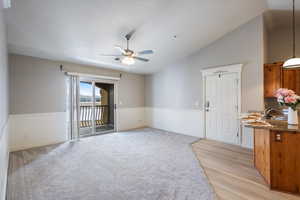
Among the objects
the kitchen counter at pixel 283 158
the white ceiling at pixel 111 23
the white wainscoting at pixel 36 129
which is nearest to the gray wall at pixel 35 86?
the white wainscoting at pixel 36 129

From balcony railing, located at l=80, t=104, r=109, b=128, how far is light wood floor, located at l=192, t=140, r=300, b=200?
414 cm

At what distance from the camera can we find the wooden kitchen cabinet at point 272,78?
352 centimetres

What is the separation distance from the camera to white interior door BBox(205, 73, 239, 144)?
416 centimetres

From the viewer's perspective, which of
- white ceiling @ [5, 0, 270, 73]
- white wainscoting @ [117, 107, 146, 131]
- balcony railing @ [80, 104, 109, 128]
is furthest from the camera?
white wainscoting @ [117, 107, 146, 131]

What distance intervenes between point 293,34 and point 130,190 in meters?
5.56

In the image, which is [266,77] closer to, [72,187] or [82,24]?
[82,24]

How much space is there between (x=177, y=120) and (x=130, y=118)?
2133mm

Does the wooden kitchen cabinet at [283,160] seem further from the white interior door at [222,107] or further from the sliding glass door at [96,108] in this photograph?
the sliding glass door at [96,108]

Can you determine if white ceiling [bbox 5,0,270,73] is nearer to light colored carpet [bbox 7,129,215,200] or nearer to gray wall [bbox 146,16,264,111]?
gray wall [bbox 146,16,264,111]

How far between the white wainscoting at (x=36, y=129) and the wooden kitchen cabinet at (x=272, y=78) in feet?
19.4

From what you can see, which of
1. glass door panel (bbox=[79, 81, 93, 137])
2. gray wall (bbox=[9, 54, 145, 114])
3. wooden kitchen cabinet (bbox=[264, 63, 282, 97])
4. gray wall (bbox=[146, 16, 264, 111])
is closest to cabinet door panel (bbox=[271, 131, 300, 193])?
gray wall (bbox=[146, 16, 264, 111])

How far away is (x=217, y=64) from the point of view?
4492 millimetres

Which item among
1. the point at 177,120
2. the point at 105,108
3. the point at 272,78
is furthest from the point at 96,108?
the point at 272,78

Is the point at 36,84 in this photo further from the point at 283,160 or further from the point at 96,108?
the point at 283,160
